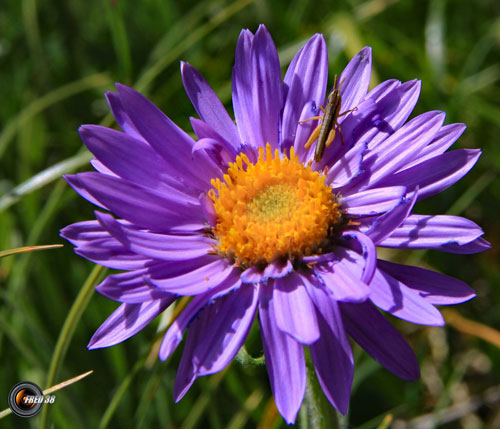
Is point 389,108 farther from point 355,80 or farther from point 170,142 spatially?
point 170,142

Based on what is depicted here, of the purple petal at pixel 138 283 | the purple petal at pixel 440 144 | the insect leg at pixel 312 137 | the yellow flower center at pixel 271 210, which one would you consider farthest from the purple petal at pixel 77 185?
the purple petal at pixel 440 144

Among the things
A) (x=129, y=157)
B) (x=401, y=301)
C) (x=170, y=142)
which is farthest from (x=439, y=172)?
(x=129, y=157)

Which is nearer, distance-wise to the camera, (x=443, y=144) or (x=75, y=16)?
(x=443, y=144)

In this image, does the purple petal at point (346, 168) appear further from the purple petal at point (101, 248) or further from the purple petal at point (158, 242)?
the purple petal at point (101, 248)

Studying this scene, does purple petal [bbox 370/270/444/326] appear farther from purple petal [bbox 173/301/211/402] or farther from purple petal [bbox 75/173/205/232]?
purple petal [bbox 75/173/205/232]

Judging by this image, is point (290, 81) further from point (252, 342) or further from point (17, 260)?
point (17, 260)

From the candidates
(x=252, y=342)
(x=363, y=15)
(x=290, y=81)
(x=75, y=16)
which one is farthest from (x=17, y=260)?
(x=363, y=15)
